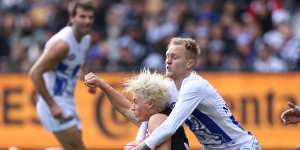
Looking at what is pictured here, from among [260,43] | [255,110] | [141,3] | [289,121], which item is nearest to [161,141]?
[289,121]

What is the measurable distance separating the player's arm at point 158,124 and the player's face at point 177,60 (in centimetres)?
37

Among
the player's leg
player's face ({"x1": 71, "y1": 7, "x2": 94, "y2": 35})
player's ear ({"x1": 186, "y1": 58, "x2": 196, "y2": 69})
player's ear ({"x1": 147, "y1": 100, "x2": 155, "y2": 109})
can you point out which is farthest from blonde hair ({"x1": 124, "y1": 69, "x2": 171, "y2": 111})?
player's face ({"x1": 71, "y1": 7, "x2": 94, "y2": 35})

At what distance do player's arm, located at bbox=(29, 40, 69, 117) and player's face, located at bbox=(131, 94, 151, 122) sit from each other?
245cm

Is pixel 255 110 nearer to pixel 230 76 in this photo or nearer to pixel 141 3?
pixel 230 76

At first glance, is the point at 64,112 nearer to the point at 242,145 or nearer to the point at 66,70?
the point at 66,70

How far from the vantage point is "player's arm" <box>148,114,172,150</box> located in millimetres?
7617

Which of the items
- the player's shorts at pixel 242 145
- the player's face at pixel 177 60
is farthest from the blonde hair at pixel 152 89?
the player's shorts at pixel 242 145

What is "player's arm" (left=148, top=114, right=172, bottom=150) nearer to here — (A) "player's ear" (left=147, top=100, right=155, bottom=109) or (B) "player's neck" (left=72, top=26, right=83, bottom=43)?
(A) "player's ear" (left=147, top=100, right=155, bottom=109)

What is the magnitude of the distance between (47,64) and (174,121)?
316 centimetres

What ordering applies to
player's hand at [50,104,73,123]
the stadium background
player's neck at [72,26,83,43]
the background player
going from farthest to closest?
the stadium background
player's neck at [72,26,83,43]
the background player
player's hand at [50,104,73,123]

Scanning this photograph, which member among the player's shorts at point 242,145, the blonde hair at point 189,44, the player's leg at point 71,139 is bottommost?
the player's leg at point 71,139

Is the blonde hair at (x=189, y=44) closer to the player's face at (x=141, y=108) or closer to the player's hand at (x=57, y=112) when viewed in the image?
the player's face at (x=141, y=108)

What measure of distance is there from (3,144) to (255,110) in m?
4.10

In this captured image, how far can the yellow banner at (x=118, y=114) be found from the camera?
50.1 ft
